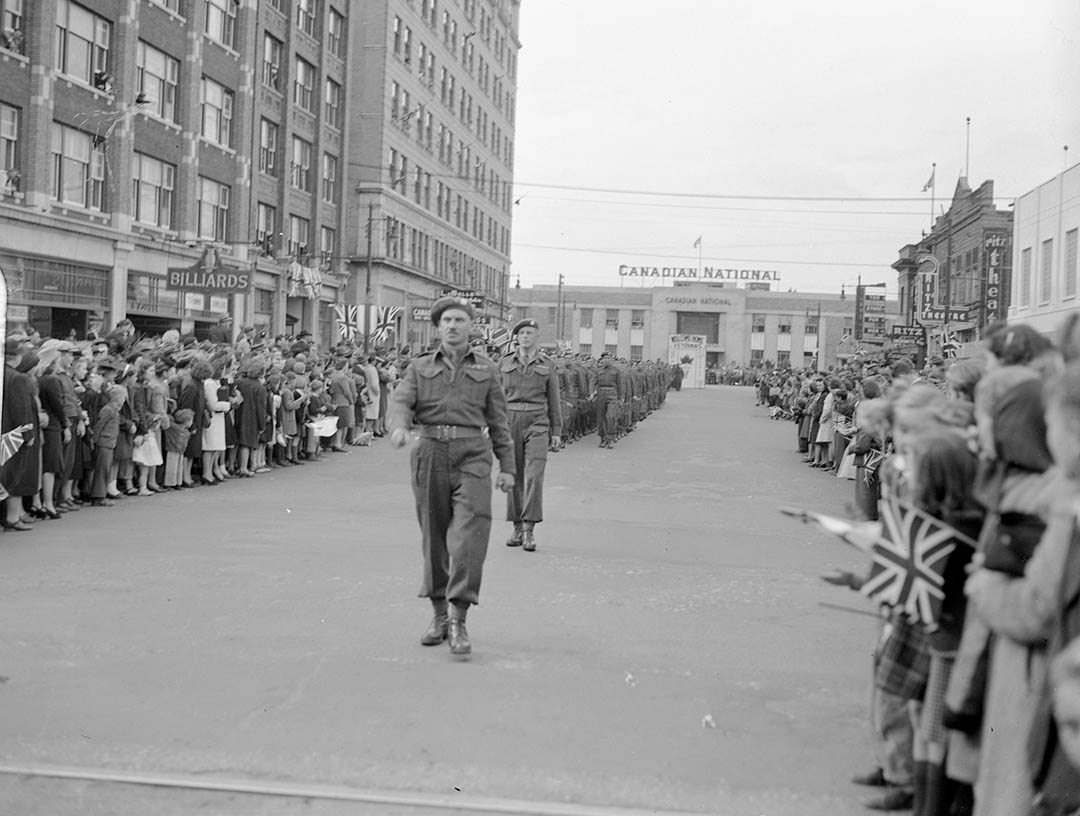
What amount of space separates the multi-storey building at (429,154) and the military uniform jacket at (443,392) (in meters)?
29.9

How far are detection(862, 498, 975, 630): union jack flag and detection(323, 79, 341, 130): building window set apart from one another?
4340 cm

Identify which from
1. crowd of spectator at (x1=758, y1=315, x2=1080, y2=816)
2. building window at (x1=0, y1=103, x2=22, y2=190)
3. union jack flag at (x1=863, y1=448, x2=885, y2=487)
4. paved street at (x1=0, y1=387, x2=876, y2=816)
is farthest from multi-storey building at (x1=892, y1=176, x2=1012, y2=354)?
crowd of spectator at (x1=758, y1=315, x2=1080, y2=816)

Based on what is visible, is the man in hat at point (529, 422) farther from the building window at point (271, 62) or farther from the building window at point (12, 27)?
the building window at point (271, 62)

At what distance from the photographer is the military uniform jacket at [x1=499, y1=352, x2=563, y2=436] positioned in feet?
36.9

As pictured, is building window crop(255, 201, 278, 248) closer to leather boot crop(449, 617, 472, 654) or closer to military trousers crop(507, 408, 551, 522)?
military trousers crop(507, 408, 551, 522)

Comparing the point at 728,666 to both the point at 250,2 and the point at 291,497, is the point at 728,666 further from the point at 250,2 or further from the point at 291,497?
the point at 250,2

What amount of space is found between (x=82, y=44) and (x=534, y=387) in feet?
69.7

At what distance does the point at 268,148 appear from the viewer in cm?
4038

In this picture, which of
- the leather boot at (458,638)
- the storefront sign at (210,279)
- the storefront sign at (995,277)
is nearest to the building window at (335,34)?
the storefront sign at (210,279)

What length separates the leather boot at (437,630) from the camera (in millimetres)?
6965

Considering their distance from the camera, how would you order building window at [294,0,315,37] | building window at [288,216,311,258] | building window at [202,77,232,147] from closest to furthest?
building window at [202,77,232,147]
building window at [294,0,315,37]
building window at [288,216,311,258]

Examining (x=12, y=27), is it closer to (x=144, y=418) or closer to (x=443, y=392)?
(x=144, y=418)

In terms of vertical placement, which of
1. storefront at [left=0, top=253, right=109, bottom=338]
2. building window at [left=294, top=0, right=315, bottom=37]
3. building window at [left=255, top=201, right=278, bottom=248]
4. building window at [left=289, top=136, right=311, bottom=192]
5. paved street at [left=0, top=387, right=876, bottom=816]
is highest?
building window at [left=294, top=0, right=315, bottom=37]

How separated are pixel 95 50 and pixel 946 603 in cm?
2849
